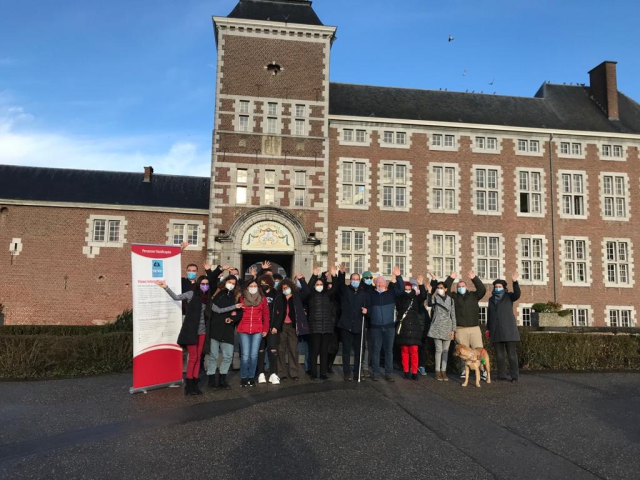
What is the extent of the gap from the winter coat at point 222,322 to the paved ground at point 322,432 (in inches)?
37.3

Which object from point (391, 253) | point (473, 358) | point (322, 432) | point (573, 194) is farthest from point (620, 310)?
point (322, 432)

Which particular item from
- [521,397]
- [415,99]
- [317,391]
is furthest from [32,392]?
[415,99]

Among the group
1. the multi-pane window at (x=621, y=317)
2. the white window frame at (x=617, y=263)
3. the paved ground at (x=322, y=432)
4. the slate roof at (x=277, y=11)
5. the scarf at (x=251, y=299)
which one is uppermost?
the slate roof at (x=277, y=11)

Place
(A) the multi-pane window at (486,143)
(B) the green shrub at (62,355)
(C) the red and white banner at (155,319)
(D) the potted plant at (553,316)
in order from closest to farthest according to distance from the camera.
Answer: (C) the red and white banner at (155,319) → (B) the green shrub at (62,355) → (D) the potted plant at (553,316) → (A) the multi-pane window at (486,143)

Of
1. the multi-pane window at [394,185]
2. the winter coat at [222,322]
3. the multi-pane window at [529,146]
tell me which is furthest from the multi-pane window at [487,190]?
the winter coat at [222,322]

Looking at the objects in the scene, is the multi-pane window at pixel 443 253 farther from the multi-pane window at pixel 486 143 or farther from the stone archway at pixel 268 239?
the stone archway at pixel 268 239

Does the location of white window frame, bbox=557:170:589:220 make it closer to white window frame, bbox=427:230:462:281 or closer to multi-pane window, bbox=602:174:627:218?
multi-pane window, bbox=602:174:627:218

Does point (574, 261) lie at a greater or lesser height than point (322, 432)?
greater

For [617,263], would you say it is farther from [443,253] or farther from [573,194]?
[443,253]

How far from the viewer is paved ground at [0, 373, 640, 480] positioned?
4.68m

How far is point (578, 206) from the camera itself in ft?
83.7

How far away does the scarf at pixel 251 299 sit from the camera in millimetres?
8836

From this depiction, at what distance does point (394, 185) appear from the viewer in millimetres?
24250

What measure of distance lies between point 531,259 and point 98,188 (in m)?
21.4
